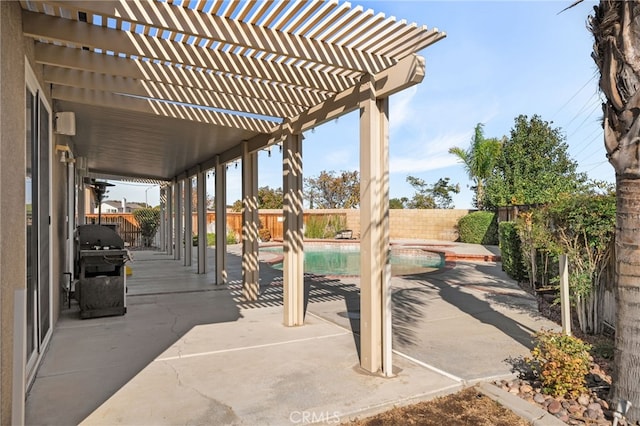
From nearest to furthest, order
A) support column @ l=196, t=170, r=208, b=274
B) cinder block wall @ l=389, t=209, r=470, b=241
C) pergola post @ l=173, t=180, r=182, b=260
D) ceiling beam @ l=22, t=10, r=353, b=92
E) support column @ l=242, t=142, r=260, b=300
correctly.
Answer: ceiling beam @ l=22, t=10, r=353, b=92 < support column @ l=242, t=142, r=260, b=300 < support column @ l=196, t=170, r=208, b=274 < pergola post @ l=173, t=180, r=182, b=260 < cinder block wall @ l=389, t=209, r=470, b=241

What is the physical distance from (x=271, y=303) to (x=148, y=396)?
410cm

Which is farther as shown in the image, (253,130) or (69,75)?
(253,130)

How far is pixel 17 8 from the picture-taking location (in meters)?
3.02

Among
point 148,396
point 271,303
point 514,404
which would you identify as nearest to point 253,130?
point 271,303

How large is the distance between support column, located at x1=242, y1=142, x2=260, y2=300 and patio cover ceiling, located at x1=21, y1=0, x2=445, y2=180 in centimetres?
139

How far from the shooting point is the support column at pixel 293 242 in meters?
5.82

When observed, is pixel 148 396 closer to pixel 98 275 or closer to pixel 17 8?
pixel 17 8

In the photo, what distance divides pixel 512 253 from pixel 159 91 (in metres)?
8.99

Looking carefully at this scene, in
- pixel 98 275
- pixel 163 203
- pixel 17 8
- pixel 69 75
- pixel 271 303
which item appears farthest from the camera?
pixel 163 203

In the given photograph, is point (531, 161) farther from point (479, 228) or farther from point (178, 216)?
point (178, 216)

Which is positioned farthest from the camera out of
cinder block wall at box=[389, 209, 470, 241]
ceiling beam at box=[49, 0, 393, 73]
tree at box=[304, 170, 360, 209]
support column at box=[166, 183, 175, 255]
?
tree at box=[304, 170, 360, 209]

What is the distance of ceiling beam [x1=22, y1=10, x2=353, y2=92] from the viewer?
3.32 metres

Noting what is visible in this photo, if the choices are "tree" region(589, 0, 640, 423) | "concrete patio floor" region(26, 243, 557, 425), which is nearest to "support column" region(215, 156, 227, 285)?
"concrete patio floor" region(26, 243, 557, 425)
